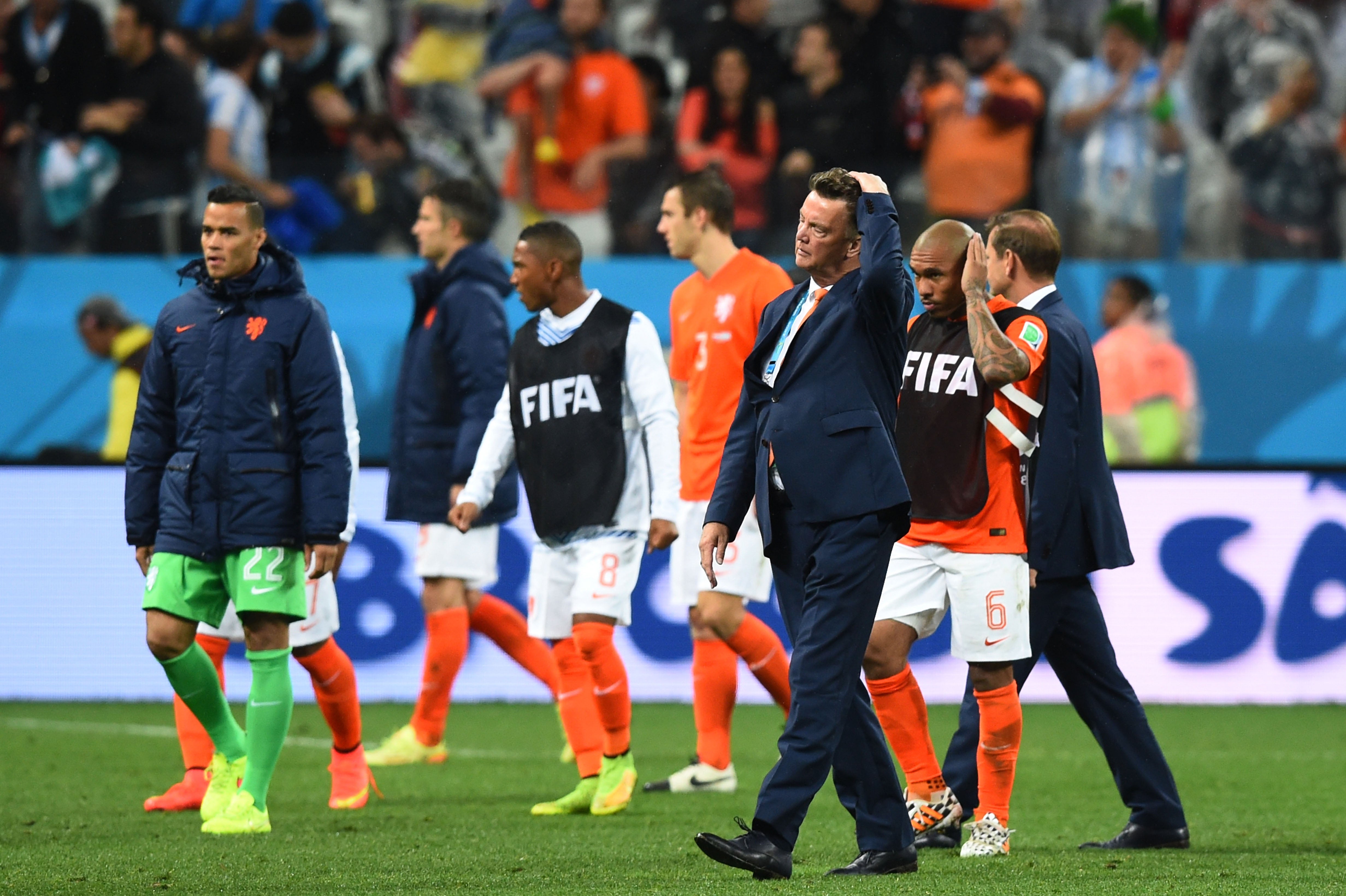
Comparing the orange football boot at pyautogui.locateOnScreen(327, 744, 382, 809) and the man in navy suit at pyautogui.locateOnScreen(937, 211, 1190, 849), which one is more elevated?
Result: the man in navy suit at pyautogui.locateOnScreen(937, 211, 1190, 849)

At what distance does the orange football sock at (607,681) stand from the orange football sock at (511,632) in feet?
5.87

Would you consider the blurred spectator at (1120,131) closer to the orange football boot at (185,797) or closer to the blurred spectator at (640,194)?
the blurred spectator at (640,194)

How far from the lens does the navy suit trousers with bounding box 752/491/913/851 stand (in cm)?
461

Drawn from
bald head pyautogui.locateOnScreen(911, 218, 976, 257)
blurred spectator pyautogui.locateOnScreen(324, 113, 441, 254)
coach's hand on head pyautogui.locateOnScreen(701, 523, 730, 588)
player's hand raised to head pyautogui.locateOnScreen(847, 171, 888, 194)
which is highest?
blurred spectator pyautogui.locateOnScreen(324, 113, 441, 254)

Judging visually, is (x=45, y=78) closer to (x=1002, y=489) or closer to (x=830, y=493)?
(x=1002, y=489)

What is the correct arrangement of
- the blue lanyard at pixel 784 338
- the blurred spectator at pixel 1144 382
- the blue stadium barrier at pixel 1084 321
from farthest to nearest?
1. the blue stadium barrier at pixel 1084 321
2. the blurred spectator at pixel 1144 382
3. the blue lanyard at pixel 784 338

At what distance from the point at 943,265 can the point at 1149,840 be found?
6.38ft

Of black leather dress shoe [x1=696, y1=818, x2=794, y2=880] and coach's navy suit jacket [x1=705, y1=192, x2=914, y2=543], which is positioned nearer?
black leather dress shoe [x1=696, y1=818, x2=794, y2=880]

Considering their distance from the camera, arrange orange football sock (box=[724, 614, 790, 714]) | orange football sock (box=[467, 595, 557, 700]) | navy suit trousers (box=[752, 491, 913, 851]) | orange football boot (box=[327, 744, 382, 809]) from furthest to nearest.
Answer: orange football sock (box=[467, 595, 557, 700]), orange football sock (box=[724, 614, 790, 714]), orange football boot (box=[327, 744, 382, 809]), navy suit trousers (box=[752, 491, 913, 851])

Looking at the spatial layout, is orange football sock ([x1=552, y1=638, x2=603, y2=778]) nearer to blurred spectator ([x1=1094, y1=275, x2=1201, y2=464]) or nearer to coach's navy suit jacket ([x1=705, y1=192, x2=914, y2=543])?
coach's navy suit jacket ([x1=705, y1=192, x2=914, y2=543])

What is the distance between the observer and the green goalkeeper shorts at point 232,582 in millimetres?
5836

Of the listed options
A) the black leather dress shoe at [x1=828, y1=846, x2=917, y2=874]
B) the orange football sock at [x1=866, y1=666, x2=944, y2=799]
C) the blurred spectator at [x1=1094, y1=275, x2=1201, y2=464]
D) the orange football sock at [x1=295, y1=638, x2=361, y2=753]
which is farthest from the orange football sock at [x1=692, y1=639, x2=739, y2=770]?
the blurred spectator at [x1=1094, y1=275, x2=1201, y2=464]

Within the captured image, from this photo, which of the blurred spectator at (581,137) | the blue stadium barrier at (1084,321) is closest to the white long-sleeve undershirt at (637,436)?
the blue stadium barrier at (1084,321)

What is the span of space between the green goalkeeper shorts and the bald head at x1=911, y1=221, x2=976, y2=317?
224cm
